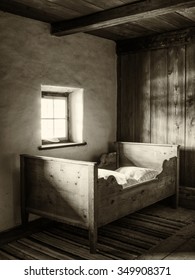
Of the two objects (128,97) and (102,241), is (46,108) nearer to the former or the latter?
(128,97)

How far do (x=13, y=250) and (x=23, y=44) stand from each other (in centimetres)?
231

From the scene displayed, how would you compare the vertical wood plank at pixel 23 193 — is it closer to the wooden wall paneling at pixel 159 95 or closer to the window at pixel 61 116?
the window at pixel 61 116

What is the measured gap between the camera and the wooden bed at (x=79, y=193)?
10.8 feet

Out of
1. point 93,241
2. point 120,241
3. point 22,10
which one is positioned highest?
point 22,10

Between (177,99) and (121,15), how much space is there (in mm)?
1783

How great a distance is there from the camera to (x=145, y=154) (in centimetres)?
496

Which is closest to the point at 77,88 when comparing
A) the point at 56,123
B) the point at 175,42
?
the point at 56,123

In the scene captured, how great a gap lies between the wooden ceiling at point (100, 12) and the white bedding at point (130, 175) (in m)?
1.75

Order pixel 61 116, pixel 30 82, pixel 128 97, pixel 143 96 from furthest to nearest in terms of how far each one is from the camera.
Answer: pixel 128 97 < pixel 143 96 < pixel 61 116 < pixel 30 82

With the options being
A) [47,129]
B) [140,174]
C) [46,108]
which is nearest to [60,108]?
[46,108]

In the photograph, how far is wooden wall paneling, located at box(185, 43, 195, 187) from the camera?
4703mm

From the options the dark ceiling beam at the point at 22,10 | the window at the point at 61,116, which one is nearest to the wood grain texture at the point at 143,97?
the window at the point at 61,116

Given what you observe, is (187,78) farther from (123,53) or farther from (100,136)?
(100,136)

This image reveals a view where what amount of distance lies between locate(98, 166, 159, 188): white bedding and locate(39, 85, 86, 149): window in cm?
72
